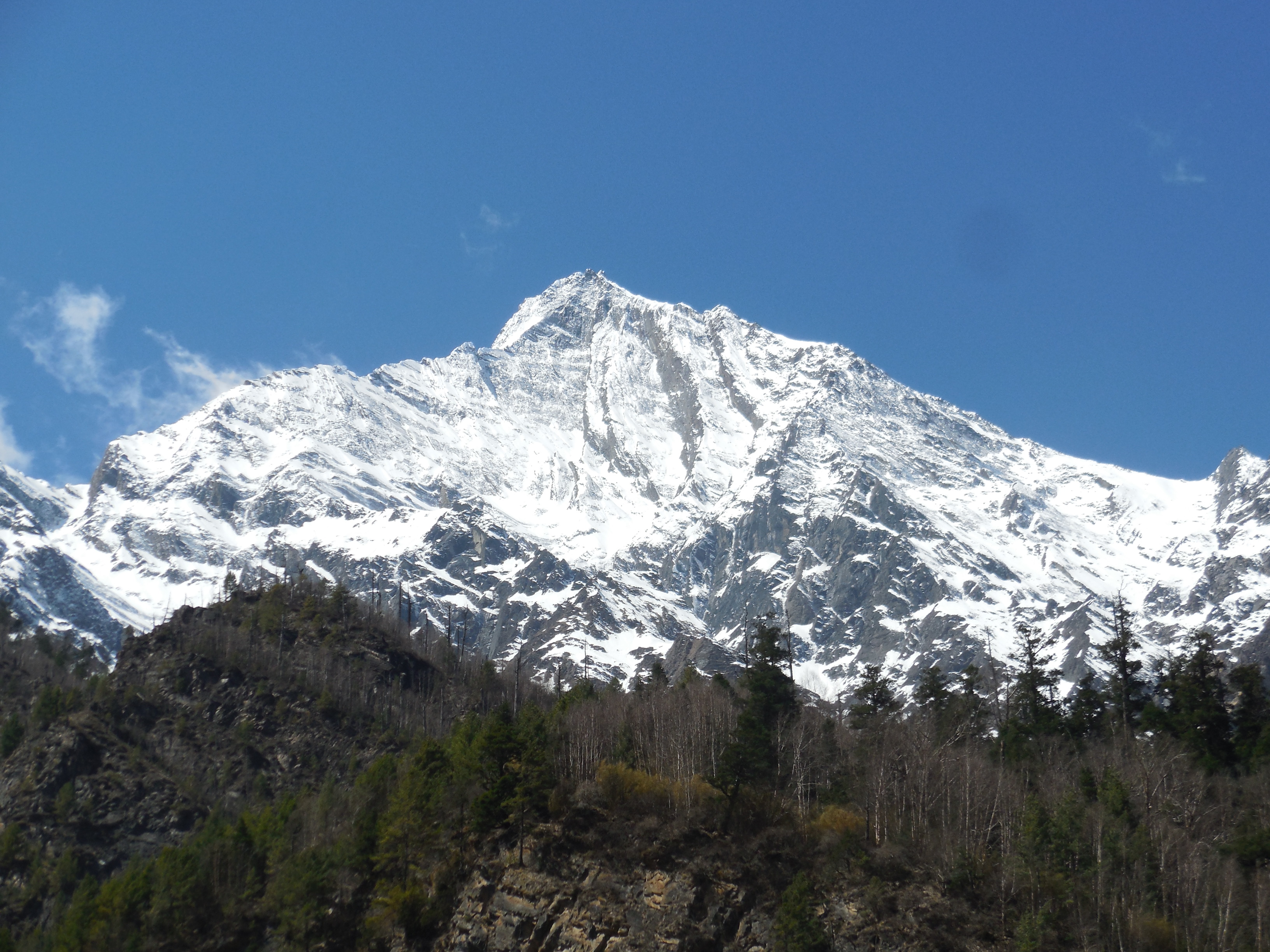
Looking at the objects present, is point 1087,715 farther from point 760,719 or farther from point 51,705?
point 51,705

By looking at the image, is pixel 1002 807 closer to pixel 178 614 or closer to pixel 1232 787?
pixel 1232 787

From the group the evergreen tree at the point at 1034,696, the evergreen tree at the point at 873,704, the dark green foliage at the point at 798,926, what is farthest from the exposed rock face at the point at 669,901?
the evergreen tree at the point at 1034,696

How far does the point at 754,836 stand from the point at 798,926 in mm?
7943

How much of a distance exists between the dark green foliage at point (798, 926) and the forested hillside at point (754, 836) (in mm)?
152

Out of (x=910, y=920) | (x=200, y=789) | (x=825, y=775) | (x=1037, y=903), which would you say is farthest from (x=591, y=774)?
(x=200, y=789)

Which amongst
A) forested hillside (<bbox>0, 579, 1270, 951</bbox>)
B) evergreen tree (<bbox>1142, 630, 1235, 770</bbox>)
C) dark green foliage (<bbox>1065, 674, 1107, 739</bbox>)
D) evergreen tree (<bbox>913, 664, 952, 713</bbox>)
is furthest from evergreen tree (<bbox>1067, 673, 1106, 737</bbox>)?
evergreen tree (<bbox>913, 664, 952, 713</bbox>)

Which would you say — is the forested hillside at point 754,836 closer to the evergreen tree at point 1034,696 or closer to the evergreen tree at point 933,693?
the evergreen tree at point 1034,696

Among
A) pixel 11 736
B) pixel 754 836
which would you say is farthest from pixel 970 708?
pixel 11 736

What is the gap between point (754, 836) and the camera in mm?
65500

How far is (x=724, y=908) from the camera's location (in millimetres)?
62094

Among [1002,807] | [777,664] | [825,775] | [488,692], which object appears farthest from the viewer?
[488,692]

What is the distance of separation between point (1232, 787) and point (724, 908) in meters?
31.0

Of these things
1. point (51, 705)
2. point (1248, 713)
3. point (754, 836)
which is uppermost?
point (1248, 713)

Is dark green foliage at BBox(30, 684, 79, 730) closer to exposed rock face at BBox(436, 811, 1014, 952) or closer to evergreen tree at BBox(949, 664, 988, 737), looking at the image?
exposed rock face at BBox(436, 811, 1014, 952)
